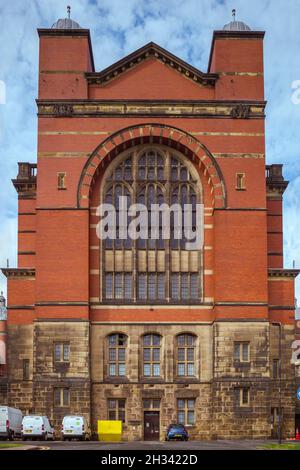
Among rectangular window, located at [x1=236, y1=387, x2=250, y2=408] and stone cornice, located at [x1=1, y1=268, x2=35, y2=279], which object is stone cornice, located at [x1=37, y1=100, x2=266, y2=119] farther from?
rectangular window, located at [x1=236, y1=387, x2=250, y2=408]

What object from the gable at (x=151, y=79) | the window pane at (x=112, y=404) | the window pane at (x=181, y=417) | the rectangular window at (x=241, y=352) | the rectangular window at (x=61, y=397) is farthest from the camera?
the gable at (x=151, y=79)

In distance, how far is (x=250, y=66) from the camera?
2569 inches

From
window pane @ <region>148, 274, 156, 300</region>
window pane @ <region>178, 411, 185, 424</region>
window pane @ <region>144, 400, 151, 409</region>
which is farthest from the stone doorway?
window pane @ <region>148, 274, 156, 300</region>

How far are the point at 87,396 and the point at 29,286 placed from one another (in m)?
9.40

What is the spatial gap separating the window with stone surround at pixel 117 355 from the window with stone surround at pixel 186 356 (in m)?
3.73

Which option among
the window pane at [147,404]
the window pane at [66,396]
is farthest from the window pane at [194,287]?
the window pane at [66,396]

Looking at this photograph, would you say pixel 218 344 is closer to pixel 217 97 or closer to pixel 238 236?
pixel 238 236

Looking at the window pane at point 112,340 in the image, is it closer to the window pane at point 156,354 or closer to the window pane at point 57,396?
the window pane at point 156,354

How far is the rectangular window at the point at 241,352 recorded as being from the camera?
61.5m

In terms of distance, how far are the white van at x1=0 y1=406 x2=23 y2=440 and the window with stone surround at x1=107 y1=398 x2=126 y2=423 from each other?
8.27 meters

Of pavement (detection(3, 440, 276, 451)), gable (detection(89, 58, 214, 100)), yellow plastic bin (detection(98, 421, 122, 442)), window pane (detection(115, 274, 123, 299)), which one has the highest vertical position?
gable (detection(89, 58, 214, 100))

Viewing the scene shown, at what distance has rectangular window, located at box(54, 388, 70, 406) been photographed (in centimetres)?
6078

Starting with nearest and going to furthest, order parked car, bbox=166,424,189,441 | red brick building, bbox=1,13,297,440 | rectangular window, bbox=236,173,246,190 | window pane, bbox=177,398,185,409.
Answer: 1. parked car, bbox=166,424,189,441
2. red brick building, bbox=1,13,297,440
3. window pane, bbox=177,398,185,409
4. rectangular window, bbox=236,173,246,190
